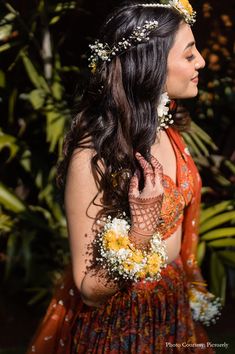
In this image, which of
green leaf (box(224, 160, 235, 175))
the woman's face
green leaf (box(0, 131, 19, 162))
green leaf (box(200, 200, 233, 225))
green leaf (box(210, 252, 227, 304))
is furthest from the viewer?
green leaf (box(224, 160, 235, 175))

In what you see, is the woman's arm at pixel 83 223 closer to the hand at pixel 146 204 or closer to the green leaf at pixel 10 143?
the hand at pixel 146 204

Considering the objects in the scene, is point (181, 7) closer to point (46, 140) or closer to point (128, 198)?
point (128, 198)

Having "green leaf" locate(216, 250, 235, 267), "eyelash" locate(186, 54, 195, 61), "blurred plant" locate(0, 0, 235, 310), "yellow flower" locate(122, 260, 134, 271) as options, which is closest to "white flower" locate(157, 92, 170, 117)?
"eyelash" locate(186, 54, 195, 61)

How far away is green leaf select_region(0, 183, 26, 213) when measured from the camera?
379cm

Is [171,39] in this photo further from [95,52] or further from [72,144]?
[72,144]

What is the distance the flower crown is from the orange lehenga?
1.47ft

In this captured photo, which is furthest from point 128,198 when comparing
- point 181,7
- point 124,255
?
point 181,7

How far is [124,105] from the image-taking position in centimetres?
213

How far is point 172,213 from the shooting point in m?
2.23

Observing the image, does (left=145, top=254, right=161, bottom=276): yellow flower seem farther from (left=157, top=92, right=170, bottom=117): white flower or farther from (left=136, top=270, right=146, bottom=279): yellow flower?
(left=157, top=92, right=170, bottom=117): white flower

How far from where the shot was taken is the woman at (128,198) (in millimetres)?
2025

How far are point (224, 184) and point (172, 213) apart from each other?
1.94m

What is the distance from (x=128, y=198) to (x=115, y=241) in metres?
0.14

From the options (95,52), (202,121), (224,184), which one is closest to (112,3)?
(202,121)
